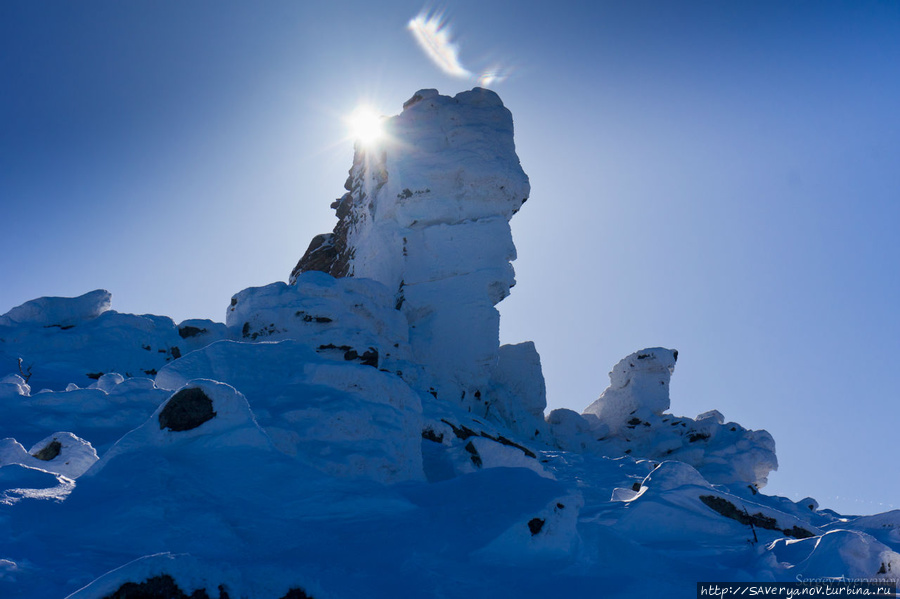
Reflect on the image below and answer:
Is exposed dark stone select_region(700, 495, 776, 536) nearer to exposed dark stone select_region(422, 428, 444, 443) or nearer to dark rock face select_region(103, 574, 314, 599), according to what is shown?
exposed dark stone select_region(422, 428, 444, 443)

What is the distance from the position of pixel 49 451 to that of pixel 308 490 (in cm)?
622

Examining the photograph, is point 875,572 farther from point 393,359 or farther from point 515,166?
point 515,166

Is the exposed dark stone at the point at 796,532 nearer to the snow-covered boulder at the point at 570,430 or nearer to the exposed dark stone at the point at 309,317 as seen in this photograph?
the exposed dark stone at the point at 309,317

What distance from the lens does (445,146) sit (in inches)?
1619

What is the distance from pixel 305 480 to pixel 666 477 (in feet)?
Answer: 28.5

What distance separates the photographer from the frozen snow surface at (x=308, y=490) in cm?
728

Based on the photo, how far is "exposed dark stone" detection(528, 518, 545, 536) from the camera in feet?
28.9

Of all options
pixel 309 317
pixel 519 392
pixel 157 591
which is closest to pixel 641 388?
pixel 519 392

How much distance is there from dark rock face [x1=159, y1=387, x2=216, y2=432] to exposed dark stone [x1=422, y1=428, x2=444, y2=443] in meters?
9.38

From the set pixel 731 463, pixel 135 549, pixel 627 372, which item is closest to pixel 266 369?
pixel 135 549

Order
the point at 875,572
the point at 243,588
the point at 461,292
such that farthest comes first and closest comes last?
the point at 461,292 → the point at 875,572 → the point at 243,588

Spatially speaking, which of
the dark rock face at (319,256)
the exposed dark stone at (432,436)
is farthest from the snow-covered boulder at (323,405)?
the dark rock face at (319,256)

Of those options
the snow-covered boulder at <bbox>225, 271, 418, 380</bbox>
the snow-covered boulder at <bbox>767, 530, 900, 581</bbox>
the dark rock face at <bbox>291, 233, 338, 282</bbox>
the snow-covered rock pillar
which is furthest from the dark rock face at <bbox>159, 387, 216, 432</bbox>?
the dark rock face at <bbox>291, 233, 338, 282</bbox>

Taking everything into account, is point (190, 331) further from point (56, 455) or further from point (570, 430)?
point (570, 430)
